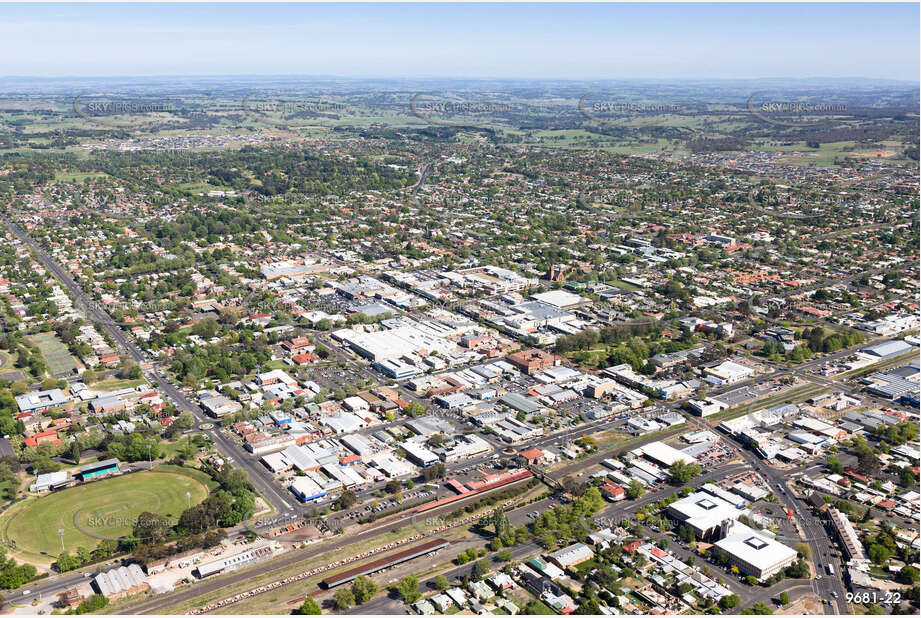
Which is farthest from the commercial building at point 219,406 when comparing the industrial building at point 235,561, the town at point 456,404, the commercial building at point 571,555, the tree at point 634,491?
the tree at point 634,491

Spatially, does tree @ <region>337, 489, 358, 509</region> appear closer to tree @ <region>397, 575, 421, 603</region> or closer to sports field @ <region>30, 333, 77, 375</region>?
tree @ <region>397, 575, 421, 603</region>

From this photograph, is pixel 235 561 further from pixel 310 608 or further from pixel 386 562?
pixel 386 562

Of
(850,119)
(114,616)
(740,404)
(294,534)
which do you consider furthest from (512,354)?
(850,119)

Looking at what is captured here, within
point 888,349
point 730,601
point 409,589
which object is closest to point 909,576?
point 730,601

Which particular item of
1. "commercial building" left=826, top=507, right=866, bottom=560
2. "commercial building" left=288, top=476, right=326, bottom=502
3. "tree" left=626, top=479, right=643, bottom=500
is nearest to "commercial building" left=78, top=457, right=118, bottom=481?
"commercial building" left=288, top=476, right=326, bottom=502

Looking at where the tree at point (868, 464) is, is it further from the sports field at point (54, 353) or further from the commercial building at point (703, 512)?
the sports field at point (54, 353)

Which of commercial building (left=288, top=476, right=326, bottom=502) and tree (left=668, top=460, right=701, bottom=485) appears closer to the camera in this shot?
commercial building (left=288, top=476, right=326, bottom=502)

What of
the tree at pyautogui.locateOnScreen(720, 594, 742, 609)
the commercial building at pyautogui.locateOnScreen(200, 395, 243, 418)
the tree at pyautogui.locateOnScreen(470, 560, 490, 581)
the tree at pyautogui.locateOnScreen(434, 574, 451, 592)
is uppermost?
the commercial building at pyautogui.locateOnScreen(200, 395, 243, 418)
